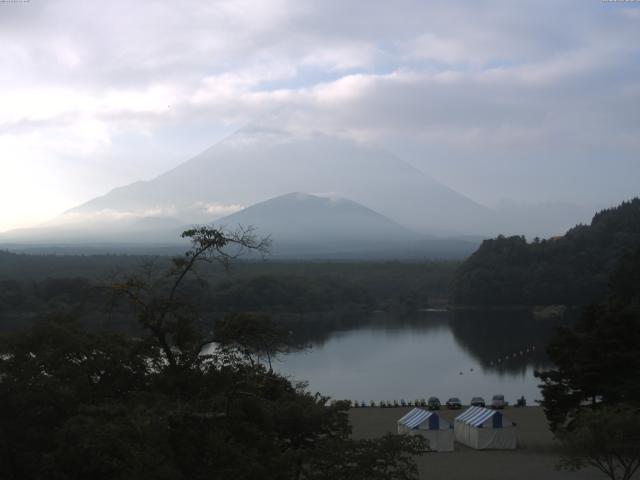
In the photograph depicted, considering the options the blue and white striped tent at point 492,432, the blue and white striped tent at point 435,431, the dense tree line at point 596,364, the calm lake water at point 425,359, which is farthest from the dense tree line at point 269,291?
the dense tree line at point 596,364

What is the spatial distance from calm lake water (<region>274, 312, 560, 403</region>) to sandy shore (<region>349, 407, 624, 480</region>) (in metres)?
1.72

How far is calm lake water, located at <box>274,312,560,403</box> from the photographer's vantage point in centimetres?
1767

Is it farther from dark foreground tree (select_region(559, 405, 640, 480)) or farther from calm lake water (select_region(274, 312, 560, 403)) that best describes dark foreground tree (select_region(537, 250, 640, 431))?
calm lake water (select_region(274, 312, 560, 403))

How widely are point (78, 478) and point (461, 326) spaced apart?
26300 millimetres

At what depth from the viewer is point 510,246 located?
41.3m

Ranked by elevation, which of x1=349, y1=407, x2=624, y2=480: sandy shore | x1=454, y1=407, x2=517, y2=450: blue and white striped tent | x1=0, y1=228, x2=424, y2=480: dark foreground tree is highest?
x1=0, y1=228, x2=424, y2=480: dark foreground tree

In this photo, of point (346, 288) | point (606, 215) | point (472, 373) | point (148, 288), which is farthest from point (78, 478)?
point (606, 215)

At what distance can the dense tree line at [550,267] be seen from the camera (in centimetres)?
3778

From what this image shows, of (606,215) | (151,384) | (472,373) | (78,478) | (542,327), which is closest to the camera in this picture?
(78,478)

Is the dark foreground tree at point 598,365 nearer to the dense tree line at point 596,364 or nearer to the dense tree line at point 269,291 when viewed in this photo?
the dense tree line at point 596,364

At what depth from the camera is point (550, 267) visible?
38.8 m

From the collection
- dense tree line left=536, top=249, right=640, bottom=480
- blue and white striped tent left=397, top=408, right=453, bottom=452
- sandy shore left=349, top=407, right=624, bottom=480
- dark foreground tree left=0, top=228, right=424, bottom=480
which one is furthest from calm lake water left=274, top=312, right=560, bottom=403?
dark foreground tree left=0, top=228, right=424, bottom=480

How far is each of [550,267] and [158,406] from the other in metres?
36.3

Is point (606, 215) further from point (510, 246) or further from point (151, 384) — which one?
point (151, 384)
